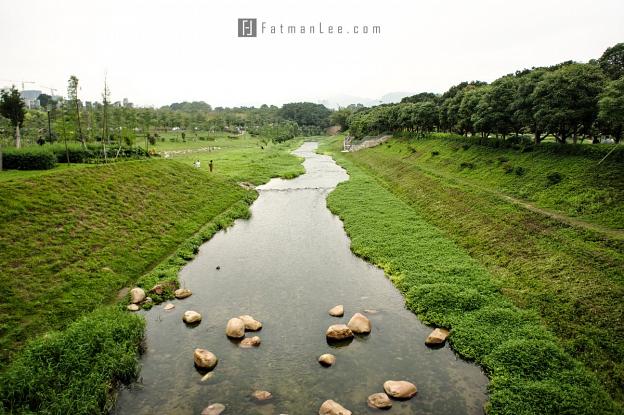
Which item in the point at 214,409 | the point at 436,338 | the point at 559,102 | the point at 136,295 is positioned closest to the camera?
the point at 214,409

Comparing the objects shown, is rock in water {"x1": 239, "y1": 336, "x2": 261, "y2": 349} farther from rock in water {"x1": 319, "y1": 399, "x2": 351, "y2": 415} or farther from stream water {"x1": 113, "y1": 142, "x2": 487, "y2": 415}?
rock in water {"x1": 319, "y1": 399, "x2": 351, "y2": 415}

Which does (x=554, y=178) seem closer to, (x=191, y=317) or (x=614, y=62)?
(x=614, y=62)

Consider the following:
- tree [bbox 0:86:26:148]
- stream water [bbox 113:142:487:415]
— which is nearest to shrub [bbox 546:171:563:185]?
stream water [bbox 113:142:487:415]

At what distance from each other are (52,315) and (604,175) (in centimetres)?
3707

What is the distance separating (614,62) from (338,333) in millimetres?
48356

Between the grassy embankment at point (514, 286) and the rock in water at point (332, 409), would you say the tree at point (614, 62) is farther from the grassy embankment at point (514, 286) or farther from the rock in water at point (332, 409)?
the rock in water at point (332, 409)

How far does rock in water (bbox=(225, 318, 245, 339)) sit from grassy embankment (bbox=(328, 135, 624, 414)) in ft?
30.7

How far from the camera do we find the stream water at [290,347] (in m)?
14.0

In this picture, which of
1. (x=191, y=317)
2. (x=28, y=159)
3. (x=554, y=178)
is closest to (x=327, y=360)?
(x=191, y=317)

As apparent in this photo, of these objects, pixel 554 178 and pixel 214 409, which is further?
pixel 554 178

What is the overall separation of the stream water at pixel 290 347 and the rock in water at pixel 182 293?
1.30 ft

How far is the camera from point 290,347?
1717 cm

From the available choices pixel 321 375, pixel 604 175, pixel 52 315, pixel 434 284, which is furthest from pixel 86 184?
pixel 604 175

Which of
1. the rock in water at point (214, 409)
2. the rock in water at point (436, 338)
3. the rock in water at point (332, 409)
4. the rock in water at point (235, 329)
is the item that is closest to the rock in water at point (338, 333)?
the rock in water at point (436, 338)
